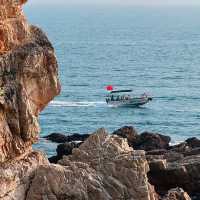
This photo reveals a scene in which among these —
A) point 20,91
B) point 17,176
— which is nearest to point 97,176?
point 17,176

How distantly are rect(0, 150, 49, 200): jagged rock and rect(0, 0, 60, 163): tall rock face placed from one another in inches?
16.8

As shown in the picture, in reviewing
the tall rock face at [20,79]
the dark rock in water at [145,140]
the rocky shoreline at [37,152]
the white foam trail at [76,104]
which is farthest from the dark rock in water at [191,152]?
the white foam trail at [76,104]

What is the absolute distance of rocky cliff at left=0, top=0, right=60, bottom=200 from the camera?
1336 inches

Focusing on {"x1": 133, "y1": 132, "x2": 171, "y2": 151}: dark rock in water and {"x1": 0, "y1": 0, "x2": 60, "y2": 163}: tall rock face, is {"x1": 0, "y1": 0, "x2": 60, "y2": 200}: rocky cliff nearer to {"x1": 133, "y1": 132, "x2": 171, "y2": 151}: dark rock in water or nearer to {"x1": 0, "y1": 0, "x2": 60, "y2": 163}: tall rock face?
{"x1": 0, "y1": 0, "x2": 60, "y2": 163}: tall rock face

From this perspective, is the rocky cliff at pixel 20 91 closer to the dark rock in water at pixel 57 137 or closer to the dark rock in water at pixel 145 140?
the dark rock in water at pixel 145 140

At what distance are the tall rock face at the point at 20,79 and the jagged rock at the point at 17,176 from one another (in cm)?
43

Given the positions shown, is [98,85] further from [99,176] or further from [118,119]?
[99,176]

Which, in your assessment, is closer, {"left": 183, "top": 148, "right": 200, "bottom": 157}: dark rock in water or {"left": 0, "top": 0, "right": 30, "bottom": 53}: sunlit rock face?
{"left": 0, "top": 0, "right": 30, "bottom": 53}: sunlit rock face

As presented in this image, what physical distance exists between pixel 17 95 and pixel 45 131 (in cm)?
5708

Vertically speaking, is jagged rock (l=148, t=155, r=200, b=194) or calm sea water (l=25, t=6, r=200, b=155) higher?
jagged rock (l=148, t=155, r=200, b=194)

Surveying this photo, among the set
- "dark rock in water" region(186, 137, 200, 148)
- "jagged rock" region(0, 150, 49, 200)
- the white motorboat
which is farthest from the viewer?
the white motorboat

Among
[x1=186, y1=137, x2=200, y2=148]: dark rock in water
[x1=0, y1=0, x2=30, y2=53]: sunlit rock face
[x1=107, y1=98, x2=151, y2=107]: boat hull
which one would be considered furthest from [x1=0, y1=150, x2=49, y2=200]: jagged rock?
[x1=107, y1=98, x2=151, y2=107]: boat hull

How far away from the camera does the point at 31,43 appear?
123 ft

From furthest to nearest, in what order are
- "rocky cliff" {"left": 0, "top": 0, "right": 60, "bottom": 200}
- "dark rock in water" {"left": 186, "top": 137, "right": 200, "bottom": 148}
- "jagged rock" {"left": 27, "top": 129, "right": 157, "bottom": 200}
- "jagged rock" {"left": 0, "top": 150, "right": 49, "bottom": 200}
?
"dark rock in water" {"left": 186, "top": 137, "right": 200, "bottom": 148} < "rocky cliff" {"left": 0, "top": 0, "right": 60, "bottom": 200} < "jagged rock" {"left": 27, "top": 129, "right": 157, "bottom": 200} < "jagged rock" {"left": 0, "top": 150, "right": 49, "bottom": 200}
